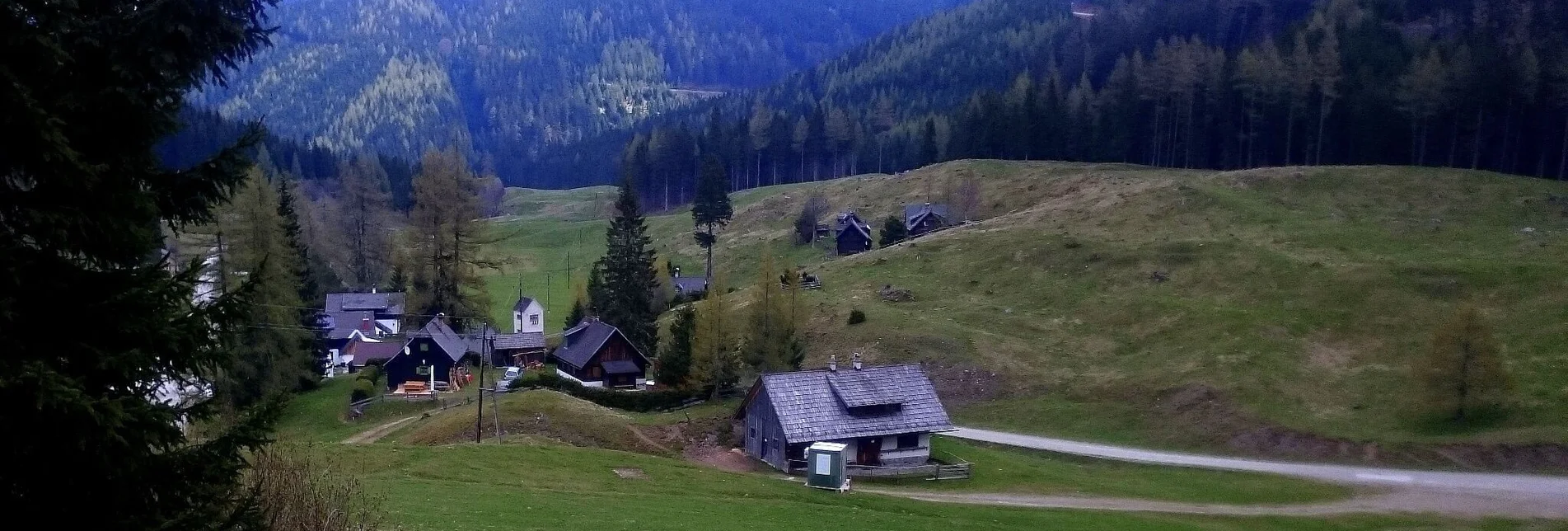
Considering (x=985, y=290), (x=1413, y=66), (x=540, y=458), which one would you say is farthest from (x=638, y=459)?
(x=1413, y=66)

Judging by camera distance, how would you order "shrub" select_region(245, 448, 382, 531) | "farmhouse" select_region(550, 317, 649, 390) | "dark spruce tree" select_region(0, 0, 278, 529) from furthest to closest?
"farmhouse" select_region(550, 317, 649, 390), "shrub" select_region(245, 448, 382, 531), "dark spruce tree" select_region(0, 0, 278, 529)

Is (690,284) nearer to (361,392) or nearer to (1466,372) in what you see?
(361,392)

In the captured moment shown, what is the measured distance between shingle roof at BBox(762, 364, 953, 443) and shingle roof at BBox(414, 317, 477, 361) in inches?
1144

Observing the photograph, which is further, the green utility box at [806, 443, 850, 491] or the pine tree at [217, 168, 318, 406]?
the pine tree at [217, 168, 318, 406]

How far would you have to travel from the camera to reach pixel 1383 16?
142 metres

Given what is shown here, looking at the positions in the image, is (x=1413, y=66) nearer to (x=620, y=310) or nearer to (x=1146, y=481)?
(x=1146, y=481)

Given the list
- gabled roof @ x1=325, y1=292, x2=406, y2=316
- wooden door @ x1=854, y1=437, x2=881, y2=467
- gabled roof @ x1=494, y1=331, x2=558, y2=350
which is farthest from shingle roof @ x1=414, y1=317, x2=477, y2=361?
wooden door @ x1=854, y1=437, x2=881, y2=467

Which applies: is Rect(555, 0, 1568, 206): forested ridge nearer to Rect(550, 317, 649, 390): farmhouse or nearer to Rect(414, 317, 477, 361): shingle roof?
Rect(550, 317, 649, 390): farmhouse

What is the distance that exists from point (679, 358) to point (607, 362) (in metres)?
9.37

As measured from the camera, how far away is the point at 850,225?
10556cm

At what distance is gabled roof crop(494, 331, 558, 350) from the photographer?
7638 centimetres

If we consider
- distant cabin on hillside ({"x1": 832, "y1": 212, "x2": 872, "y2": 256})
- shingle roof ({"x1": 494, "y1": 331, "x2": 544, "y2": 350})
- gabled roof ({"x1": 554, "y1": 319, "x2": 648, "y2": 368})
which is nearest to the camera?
gabled roof ({"x1": 554, "y1": 319, "x2": 648, "y2": 368})

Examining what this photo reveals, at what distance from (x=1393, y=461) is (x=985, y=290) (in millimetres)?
34469

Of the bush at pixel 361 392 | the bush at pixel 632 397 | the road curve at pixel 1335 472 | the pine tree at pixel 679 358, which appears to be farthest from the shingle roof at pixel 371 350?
the road curve at pixel 1335 472
